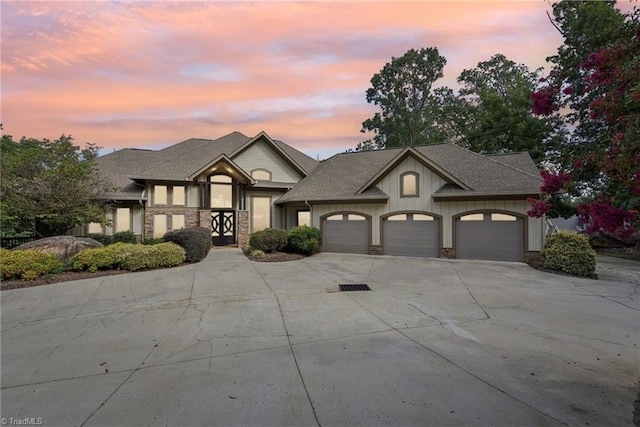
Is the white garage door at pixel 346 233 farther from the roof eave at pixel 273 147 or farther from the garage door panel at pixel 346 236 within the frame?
the roof eave at pixel 273 147

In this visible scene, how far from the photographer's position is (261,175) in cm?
2147

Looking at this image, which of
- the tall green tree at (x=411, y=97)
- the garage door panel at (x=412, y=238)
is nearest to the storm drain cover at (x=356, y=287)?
the garage door panel at (x=412, y=238)

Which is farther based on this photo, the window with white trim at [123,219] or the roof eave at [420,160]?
the window with white trim at [123,219]

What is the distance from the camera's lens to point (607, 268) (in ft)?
45.5

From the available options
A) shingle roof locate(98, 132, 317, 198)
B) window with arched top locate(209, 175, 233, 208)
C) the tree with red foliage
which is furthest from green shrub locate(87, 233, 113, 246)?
the tree with red foliage

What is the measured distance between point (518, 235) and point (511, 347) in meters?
10.7

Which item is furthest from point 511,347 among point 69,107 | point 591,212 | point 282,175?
point 282,175

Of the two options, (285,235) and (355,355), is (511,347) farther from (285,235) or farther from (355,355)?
(285,235)

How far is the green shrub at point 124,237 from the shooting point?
17.1 meters

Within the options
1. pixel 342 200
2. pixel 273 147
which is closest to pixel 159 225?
pixel 273 147

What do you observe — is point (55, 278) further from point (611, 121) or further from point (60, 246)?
point (611, 121)

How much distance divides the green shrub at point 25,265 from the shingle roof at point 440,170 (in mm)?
11508

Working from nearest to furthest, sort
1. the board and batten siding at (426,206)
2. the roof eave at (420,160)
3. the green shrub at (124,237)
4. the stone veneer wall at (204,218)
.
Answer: the board and batten siding at (426,206) → the roof eave at (420,160) → the green shrub at (124,237) → the stone veneer wall at (204,218)
